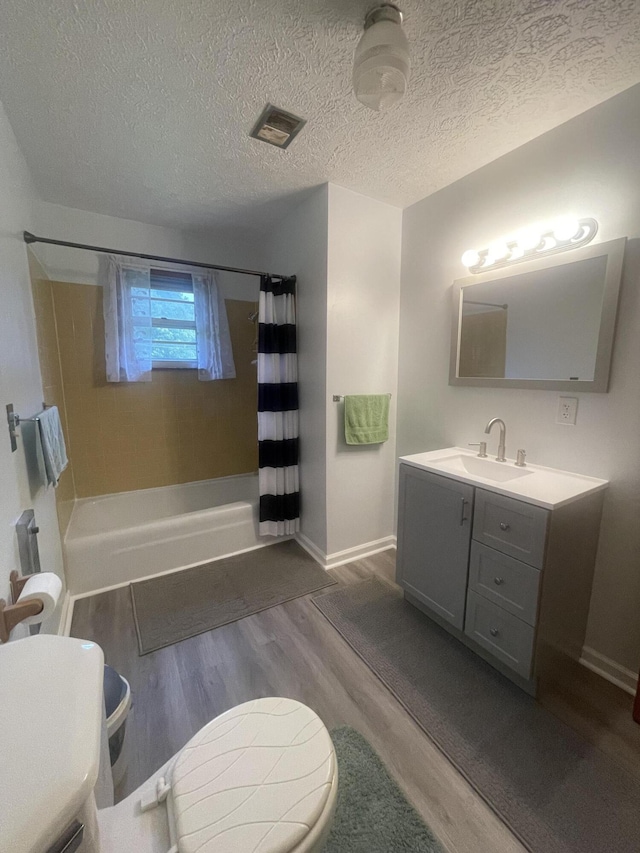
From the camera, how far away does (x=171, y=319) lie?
2.72m

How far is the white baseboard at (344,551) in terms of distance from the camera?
7.63 ft

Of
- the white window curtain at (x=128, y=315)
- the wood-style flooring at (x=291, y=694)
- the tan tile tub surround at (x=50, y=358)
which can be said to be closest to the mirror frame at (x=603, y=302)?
the wood-style flooring at (x=291, y=694)

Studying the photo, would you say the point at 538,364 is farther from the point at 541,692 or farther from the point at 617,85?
the point at 541,692

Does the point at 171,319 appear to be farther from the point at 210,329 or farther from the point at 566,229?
the point at 566,229

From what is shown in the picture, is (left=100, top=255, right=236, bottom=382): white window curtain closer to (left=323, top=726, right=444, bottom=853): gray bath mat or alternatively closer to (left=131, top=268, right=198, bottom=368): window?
(left=131, top=268, right=198, bottom=368): window

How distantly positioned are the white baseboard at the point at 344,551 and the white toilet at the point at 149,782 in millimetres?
1453

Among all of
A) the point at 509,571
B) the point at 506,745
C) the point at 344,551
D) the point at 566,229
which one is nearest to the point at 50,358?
the point at 344,551

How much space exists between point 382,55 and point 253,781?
1.84 meters

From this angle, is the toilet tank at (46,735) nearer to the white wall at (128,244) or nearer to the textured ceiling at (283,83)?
the textured ceiling at (283,83)

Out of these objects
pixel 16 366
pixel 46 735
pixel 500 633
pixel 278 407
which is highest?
pixel 16 366

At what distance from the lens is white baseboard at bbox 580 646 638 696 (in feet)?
4.71

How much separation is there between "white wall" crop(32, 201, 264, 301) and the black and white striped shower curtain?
0.84 meters

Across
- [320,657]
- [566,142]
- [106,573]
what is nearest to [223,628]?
[320,657]

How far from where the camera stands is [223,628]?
69.9 inches
